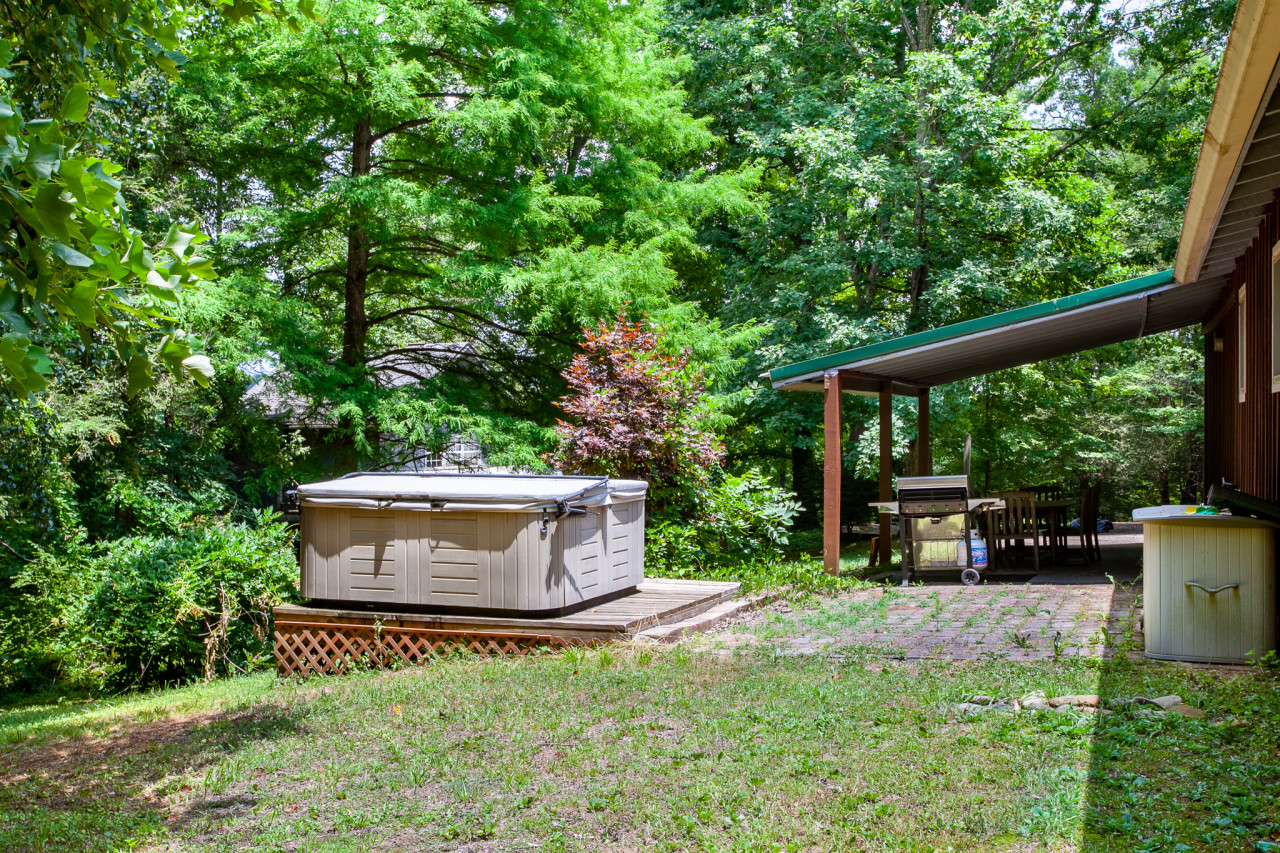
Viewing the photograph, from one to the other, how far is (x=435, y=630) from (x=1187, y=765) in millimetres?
5616

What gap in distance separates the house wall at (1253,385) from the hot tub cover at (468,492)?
5.10m

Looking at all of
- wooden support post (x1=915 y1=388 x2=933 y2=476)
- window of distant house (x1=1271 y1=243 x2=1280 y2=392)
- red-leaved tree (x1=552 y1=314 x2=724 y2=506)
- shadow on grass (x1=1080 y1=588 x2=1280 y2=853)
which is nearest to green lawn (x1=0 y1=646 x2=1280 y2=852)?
shadow on grass (x1=1080 y1=588 x2=1280 y2=853)

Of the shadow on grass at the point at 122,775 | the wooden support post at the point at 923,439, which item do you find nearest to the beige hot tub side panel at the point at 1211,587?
the shadow on grass at the point at 122,775

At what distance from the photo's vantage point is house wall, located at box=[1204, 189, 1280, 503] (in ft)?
23.1

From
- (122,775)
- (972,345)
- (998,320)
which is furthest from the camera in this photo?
(972,345)

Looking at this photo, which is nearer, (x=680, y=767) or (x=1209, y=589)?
(x=680, y=767)

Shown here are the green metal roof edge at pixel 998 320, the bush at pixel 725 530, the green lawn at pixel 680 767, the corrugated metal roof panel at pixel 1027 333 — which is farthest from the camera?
the bush at pixel 725 530

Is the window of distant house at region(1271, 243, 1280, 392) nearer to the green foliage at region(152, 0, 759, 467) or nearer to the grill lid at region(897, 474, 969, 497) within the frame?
the grill lid at region(897, 474, 969, 497)

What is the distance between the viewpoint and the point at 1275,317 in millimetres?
6672

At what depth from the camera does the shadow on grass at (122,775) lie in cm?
401

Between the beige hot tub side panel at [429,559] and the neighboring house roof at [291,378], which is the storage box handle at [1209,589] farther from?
the neighboring house roof at [291,378]

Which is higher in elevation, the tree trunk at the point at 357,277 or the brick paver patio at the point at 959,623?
the tree trunk at the point at 357,277

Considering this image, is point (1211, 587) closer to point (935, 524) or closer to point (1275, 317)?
point (1275, 317)

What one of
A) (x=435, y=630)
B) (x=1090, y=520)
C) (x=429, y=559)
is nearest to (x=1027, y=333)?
(x=1090, y=520)
